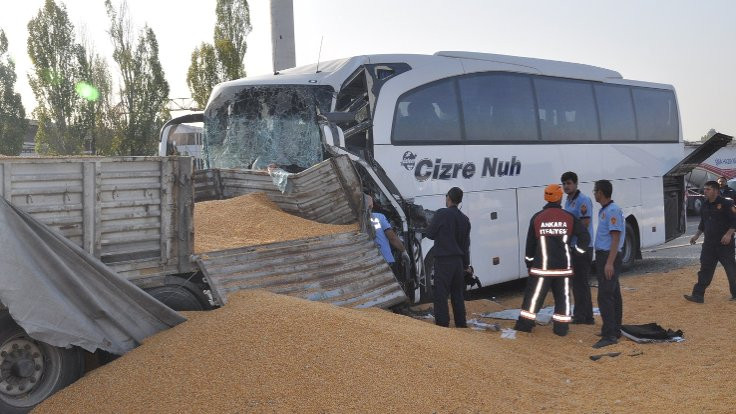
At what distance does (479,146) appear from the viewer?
36.3 feet

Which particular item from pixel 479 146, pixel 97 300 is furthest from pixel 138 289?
pixel 479 146

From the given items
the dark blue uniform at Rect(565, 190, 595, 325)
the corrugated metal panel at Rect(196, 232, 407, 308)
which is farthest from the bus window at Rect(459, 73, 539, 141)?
the corrugated metal panel at Rect(196, 232, 407, 308)

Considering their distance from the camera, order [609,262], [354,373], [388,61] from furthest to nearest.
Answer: [388,61]
[609,262]
[354,373]

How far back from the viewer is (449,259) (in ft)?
28.1

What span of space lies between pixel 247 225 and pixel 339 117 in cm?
183

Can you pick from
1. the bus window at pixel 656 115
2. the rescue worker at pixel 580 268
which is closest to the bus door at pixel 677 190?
the bus window at pixel 656 115

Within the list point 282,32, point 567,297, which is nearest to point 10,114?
point 282,32

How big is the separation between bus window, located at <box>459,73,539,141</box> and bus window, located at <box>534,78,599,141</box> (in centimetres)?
29

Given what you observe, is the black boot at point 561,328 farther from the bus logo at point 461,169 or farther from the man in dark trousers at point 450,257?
the bus logo at point 461,169

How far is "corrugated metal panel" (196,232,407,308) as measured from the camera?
22.7 feet

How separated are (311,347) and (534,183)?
699 cm

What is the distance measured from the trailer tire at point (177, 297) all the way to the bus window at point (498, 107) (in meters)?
5.45

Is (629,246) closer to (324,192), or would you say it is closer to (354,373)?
(324,192)

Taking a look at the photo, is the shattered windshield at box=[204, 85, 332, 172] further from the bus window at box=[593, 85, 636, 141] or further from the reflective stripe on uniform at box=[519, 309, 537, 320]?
the bus window at box=[593, 85, 636, 141]
